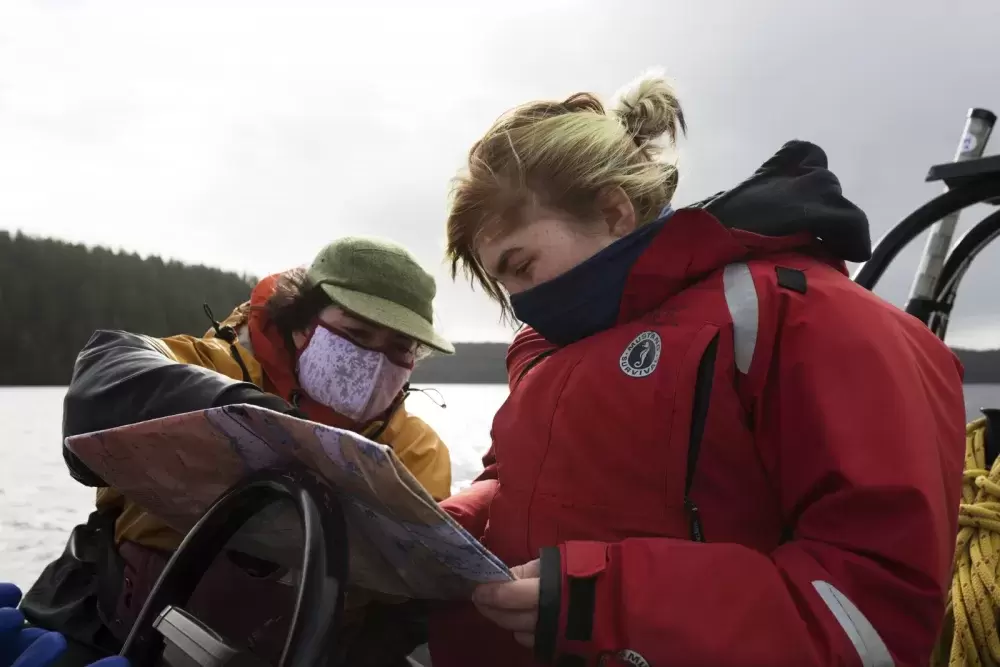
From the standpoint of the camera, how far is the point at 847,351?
2.81ft

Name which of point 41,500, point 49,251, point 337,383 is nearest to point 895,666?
point 337,383

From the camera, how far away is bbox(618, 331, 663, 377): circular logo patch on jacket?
1009 mm

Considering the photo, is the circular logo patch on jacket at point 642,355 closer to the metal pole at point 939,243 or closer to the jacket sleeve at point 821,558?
the jacket sleeve at point 821,558

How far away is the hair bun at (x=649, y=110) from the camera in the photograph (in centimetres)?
137

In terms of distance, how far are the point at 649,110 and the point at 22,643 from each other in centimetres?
131

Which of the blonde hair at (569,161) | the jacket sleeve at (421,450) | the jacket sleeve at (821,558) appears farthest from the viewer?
the jacket sleeve at (421,450)

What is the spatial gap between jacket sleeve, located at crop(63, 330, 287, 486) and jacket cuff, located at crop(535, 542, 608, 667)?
1.41ft

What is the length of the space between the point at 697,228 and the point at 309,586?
0.75 meters

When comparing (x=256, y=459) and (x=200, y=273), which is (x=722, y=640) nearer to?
(x=256, y=459)

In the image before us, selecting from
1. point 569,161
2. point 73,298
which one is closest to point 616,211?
point 569,161

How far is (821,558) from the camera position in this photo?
803 mm

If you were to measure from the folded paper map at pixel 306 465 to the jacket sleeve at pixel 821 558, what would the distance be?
15cm

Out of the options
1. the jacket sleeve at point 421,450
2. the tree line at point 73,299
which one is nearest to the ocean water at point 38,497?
the jacket sleeve at point 421,450

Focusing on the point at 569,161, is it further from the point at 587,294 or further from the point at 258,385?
the point at 258,385
